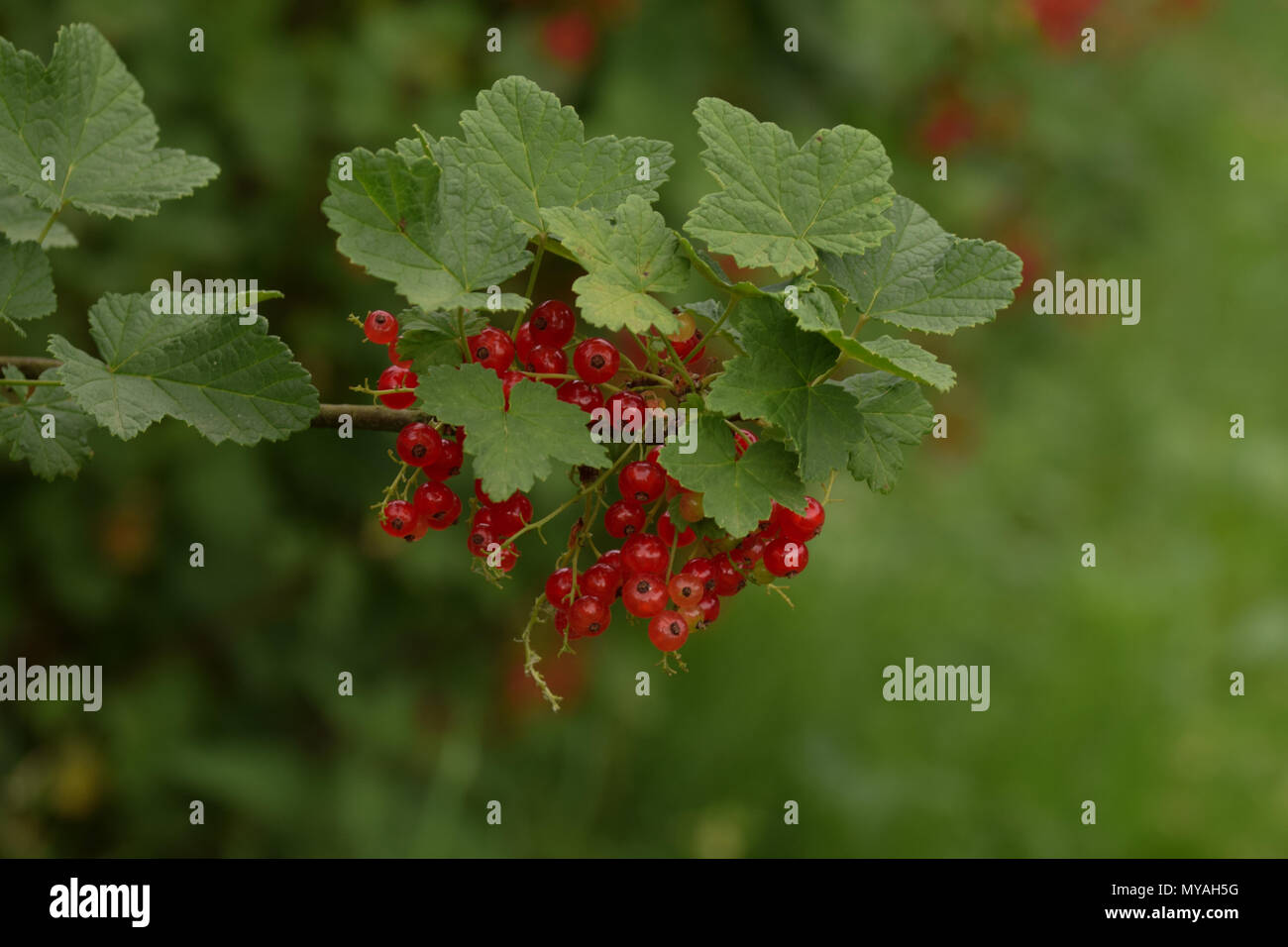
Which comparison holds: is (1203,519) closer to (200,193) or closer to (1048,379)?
(1048,379)

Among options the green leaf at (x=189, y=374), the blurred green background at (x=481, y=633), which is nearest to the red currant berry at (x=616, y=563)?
the green leaf at (x=189, y=374)

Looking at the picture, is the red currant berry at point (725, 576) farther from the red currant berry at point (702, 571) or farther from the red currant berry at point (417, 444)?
the red currant berry at point (417, 444)

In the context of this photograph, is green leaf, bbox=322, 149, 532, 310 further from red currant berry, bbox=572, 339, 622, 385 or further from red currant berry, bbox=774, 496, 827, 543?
red currant berry, bbox=774, 496, 827, 543

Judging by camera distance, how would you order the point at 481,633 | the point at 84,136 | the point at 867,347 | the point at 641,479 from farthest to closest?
the point at 481,633 < the point at 84,136 < the point at 641,479 < the point at 867,347

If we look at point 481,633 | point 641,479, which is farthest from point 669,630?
point 481,633

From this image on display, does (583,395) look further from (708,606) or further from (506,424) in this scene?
(708,606)
